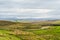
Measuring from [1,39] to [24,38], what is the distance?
13.8 metres

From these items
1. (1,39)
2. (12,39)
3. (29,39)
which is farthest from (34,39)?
(1,39)

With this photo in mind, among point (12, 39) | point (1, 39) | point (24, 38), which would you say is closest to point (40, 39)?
point (24, 38)

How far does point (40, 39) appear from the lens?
226 feet

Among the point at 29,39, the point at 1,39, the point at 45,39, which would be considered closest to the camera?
the point at 1,39

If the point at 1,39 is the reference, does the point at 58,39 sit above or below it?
below

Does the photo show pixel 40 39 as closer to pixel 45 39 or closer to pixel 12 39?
pixel 45 39

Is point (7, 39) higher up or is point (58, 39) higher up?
point (7, 39)

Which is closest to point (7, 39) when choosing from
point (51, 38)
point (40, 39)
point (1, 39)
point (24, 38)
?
point (1, 39)

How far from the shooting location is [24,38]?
215 ft

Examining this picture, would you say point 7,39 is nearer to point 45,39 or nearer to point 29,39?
point 29,39

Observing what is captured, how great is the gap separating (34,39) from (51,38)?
34.3 ft

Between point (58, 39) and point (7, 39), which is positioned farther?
point (58, 39)

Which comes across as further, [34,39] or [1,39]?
[34,39]

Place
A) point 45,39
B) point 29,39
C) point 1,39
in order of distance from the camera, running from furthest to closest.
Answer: point 45,39, point 29,39, point 1,39
